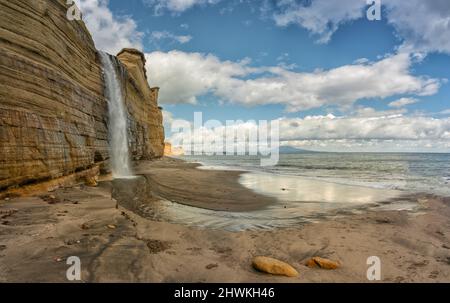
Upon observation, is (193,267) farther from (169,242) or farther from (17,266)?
(17,266)

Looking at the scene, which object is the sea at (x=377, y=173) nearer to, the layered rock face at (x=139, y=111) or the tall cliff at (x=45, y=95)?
the layered rock face at (x=139, y=111)

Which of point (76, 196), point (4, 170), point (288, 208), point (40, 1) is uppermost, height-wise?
point (40, 1)

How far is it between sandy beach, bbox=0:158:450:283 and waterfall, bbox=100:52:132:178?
13388mm

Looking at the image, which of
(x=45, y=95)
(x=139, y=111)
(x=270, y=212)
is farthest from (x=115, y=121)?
(x=270, y=212)

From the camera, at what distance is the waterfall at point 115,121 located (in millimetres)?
23141

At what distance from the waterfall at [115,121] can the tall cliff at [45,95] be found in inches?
106

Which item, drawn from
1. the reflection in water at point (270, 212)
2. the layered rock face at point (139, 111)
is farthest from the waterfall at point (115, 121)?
the reflection in water at point (270, 212)

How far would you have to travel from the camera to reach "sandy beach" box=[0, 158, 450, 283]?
487cm

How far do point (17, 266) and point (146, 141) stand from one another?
122 feet

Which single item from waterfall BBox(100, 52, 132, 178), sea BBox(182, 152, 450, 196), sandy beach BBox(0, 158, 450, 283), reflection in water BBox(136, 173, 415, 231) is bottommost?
sea BBox(182, 152, 450, 196)

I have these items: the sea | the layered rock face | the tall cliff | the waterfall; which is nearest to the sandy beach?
the tall cliff

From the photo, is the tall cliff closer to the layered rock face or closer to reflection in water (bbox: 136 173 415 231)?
reflection in water (bbox: 136 173 415 231)
